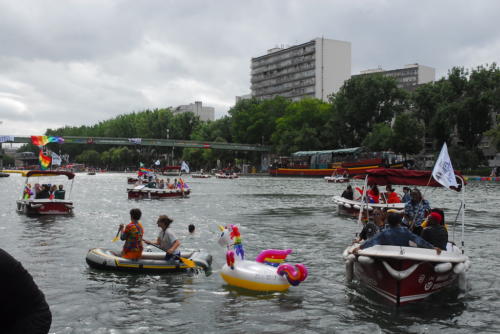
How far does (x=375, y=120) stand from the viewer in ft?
318

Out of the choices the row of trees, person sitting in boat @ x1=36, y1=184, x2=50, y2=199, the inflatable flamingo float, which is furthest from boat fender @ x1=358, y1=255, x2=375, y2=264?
the row of trees

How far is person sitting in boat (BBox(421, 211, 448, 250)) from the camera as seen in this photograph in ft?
36.7

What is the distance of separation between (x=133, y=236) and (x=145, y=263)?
750 millimetres

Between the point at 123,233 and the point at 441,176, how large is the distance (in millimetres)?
7767

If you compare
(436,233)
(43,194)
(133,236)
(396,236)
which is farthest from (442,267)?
(43,194)

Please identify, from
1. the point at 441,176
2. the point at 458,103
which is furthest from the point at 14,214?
the point at 458,103

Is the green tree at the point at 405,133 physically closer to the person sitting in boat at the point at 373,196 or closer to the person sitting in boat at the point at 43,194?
the person sitting in boat at the point at 373,196

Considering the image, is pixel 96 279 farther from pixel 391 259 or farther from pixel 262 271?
pixel 391 259

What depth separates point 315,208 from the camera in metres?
32.8

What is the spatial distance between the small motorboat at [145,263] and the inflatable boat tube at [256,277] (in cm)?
180

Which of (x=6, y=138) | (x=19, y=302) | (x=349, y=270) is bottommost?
(x=349, y=270)

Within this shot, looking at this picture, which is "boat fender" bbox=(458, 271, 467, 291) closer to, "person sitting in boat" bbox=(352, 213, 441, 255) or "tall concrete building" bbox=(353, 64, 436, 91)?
"person sitting in boat" bbox=(352, 213, 441, 255)

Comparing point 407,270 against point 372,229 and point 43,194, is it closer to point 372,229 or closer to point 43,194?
point 372,229

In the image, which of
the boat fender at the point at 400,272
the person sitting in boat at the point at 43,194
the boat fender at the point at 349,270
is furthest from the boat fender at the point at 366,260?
the person sitting in boat at the point at 43,194
